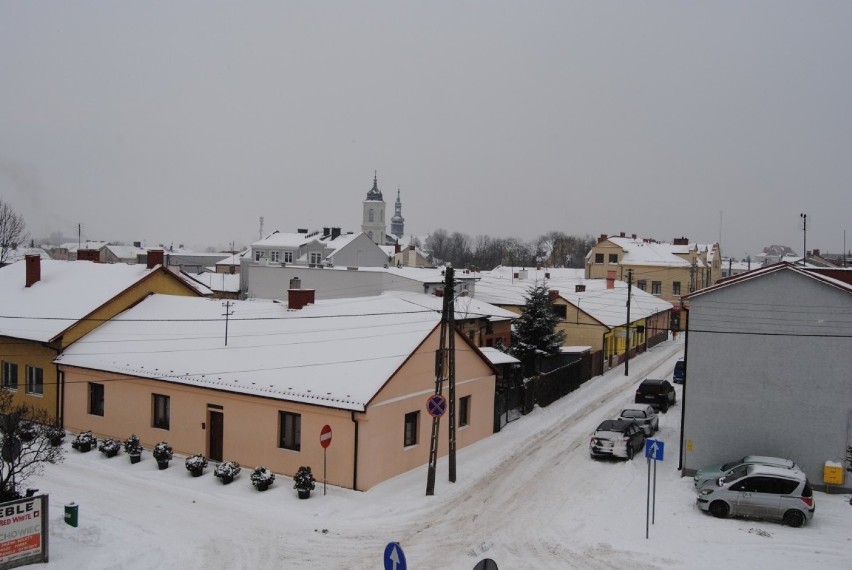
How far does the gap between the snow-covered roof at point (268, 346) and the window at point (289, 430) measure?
0.76 meters

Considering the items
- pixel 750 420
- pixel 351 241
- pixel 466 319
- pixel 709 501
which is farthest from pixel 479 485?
pixel 351 241

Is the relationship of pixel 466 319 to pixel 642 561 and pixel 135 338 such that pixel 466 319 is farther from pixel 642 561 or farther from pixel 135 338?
pixel 642 561

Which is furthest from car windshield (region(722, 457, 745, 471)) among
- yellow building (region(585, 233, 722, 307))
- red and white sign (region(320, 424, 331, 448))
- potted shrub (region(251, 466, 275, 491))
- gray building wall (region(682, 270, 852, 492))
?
yellow building (region(585, 233, 722, 307))

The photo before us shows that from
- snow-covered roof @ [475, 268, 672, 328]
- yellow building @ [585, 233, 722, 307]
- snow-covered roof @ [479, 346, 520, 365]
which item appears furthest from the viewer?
yellow building @ [585, 233, 722, 307]

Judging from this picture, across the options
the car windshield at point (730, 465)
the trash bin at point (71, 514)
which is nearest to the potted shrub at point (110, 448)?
the trash bin at point (71, 514)

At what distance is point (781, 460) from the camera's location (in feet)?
65.8

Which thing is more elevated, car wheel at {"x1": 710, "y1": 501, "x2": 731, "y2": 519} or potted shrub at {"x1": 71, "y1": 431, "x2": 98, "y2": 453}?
car wheel at {"x1": 710, "y1": 501, "x2": 731, "y2": 519}

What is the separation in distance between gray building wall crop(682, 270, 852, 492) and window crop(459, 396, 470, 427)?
7.93m

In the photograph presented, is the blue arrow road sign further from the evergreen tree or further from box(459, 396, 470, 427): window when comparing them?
the evergreen tree

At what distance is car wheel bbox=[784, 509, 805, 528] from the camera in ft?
59.3

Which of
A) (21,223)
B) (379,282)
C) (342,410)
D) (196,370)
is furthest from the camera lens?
(21,223)

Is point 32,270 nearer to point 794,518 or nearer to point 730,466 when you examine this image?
point 730,466

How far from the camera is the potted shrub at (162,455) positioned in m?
22.7

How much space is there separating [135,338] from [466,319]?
1580cm
